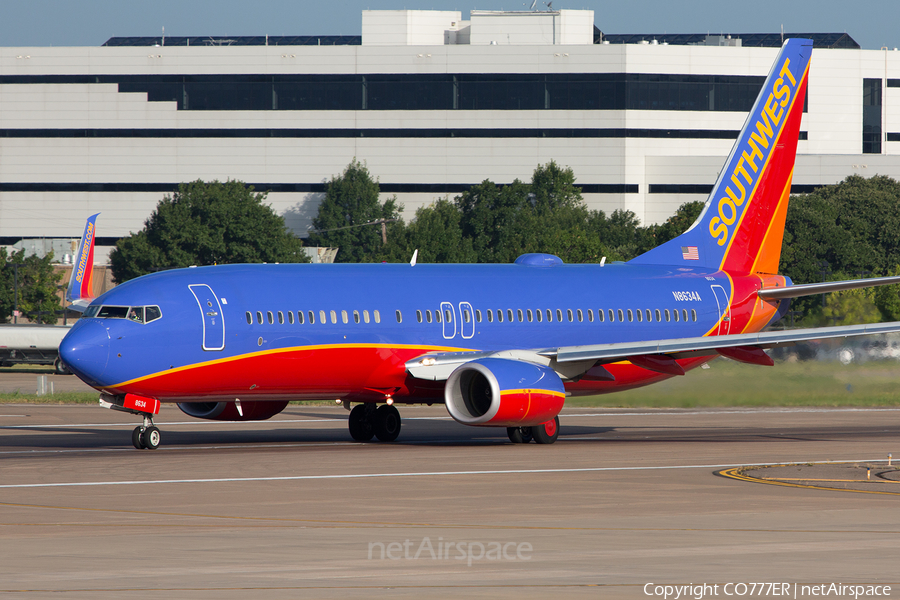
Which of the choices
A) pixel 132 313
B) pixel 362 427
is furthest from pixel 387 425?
A: pixel 132 313

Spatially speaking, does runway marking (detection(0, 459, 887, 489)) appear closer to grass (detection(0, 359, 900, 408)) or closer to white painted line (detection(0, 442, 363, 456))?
white painted line (detection(0, 442, 363, 456))

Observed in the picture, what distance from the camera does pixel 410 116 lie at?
140 m

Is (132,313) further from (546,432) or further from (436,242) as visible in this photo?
(436,242)

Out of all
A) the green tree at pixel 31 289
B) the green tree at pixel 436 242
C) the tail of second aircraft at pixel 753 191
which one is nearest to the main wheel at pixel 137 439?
the tail of second aircraft at pixel 753 191

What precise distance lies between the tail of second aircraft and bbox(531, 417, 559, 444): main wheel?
28.9 ft

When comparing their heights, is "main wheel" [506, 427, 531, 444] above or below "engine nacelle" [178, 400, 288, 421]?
below

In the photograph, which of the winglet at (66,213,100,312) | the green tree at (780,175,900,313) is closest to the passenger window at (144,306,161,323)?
the winglet at (66,213,100,312)

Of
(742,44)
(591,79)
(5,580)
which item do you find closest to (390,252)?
(591,79)

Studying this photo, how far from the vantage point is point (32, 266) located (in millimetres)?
111188

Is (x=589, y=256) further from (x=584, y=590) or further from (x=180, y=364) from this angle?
(x=584, y=590)

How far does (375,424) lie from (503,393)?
5435mm

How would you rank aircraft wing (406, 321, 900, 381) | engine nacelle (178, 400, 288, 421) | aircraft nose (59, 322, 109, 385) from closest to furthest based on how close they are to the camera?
aircraft nose (59, 322, 109, 385) < aircraft wing (406, 321, 900, 381) < engine nacelle (178, 400, 288, 421)

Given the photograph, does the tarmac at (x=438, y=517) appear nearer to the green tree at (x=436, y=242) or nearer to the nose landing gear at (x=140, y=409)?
the nose landing gear at (x=140, y=409)

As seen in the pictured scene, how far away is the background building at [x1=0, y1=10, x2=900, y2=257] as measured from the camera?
13750 cm
